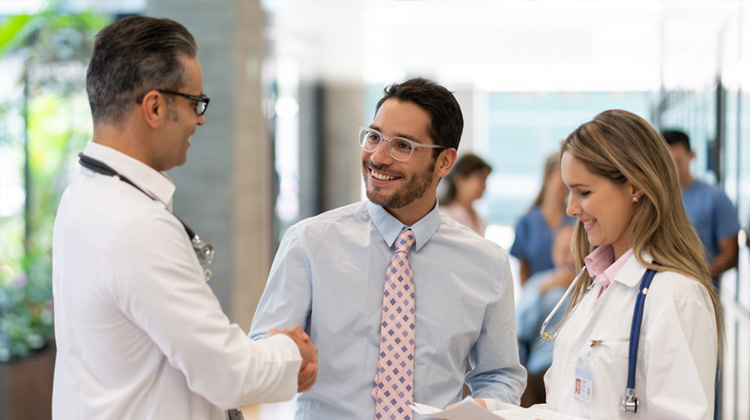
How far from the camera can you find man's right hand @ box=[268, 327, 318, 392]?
173cm

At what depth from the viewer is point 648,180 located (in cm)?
171

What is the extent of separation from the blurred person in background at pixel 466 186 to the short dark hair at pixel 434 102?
116 inches

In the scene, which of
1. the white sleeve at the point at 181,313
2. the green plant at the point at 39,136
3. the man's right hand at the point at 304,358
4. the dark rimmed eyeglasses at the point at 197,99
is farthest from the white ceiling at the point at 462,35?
the white sleeve at the point at 181,313

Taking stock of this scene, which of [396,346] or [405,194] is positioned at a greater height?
[405,194]

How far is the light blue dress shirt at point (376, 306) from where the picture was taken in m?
1.94

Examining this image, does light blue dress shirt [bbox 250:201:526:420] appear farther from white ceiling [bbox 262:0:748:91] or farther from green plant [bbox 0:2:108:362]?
white ceiling [bbox 262:0:748:91]

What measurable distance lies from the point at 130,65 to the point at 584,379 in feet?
3.77

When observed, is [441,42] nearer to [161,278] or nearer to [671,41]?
[671,41]

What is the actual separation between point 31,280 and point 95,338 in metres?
3.71

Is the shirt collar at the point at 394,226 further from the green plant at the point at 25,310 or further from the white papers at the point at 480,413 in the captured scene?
the green plant at the point at 25,310

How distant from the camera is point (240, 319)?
230 inches

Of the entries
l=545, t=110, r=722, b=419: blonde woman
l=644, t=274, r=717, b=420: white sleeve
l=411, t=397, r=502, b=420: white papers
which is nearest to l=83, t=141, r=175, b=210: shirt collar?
l=411, t=397, r=502, b=420: white papers

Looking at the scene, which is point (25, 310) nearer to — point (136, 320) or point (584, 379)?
point (136, 320)

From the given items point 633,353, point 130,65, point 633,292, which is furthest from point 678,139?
point 130,65
